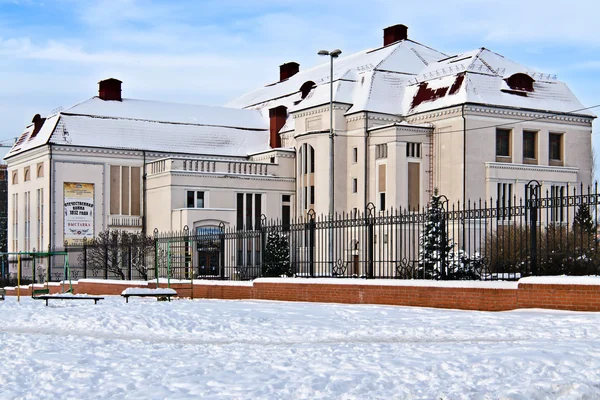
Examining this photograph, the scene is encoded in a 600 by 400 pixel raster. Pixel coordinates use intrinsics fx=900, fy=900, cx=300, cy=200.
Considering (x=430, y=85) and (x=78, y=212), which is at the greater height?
(x=430, y=85)

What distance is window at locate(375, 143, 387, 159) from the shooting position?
173ft

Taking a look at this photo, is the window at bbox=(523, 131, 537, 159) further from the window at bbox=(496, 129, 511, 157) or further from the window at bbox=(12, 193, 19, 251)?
the window at bbox=(12, 193, 19, 251)

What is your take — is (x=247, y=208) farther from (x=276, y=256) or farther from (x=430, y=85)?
(x=276, y=256)

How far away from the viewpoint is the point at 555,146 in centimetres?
5406

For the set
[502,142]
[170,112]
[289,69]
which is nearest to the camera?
[502,142]

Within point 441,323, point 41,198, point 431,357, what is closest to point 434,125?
point 41,198

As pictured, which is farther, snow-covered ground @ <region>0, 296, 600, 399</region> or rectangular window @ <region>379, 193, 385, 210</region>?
rectangular window @ <region>379, 193, 385, 210</region>

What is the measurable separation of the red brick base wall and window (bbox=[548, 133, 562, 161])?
32.5 m

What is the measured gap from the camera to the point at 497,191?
5094 centimetres

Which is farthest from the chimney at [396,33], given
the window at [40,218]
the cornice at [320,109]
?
the window at [40,218]

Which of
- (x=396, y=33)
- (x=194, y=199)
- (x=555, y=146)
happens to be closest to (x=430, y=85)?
(x=555, y=146)

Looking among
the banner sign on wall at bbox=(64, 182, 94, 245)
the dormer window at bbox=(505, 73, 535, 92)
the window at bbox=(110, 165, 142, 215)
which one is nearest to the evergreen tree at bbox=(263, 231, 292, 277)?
the dormer window at bbox=(505, 73, 535, 92)

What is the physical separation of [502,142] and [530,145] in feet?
7.41

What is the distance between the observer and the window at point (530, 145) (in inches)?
2083
